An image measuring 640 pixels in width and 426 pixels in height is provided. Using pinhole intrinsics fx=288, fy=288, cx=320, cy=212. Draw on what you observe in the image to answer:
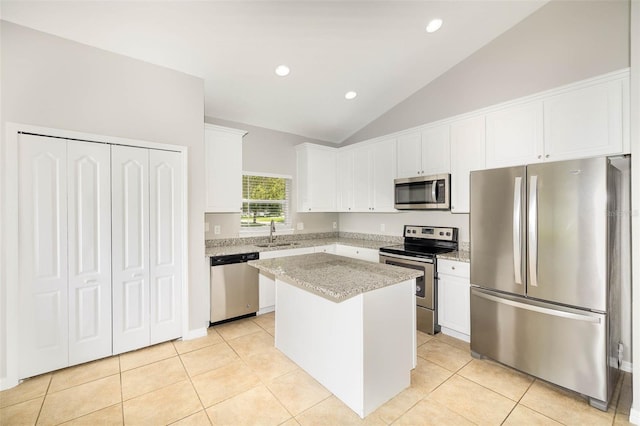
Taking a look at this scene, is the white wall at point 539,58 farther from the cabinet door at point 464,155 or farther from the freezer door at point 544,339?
the freezer door at point 544,339

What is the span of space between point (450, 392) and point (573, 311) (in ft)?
3.69

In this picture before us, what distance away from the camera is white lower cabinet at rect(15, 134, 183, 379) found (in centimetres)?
245

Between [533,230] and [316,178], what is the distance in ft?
10.2

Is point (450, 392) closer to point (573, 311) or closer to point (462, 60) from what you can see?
point (573, 311)

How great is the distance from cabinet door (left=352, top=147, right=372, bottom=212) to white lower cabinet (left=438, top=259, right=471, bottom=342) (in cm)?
159

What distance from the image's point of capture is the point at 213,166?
3686 mm

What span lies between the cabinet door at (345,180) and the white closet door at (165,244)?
8.53 ft

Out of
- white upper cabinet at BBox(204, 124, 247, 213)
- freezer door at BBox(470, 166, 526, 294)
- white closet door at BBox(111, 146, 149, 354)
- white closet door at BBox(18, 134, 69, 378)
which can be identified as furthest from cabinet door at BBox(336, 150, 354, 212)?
white closet door at BBox(18, 134, 69, 378)

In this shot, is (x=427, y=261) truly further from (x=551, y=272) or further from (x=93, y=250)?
(x=93, y=250)

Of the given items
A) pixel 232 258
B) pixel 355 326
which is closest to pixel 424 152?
pixel 355 326

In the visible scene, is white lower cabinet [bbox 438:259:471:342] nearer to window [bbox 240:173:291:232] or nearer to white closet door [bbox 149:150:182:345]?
window [bbox 240:173:291:232]

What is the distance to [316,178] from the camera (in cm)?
480

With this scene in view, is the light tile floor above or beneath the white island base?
beneath

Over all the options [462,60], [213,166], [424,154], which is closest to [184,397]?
[213,166]
